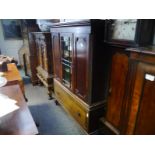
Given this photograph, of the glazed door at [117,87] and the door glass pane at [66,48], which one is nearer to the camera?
the glazed door at [117,87]

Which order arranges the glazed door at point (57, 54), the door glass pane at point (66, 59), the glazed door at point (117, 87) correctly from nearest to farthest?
the glazed door at point (117, 87)
the door glass pane at point (66, 59)
the glazed door at point (57, 54)

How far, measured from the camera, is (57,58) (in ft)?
8.04

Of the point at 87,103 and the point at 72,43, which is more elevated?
the point at 72,43

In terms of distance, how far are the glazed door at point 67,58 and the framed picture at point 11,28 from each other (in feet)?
12.4

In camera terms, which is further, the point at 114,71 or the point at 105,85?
the point at 105,85

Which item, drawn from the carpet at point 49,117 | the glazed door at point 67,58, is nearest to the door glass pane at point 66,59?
the glazed door at point 67,58

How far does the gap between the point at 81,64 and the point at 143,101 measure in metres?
0.92

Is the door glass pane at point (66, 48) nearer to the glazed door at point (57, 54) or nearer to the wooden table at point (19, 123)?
the glazed door at point (57, 54)

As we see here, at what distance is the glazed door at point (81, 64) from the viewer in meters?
1.60

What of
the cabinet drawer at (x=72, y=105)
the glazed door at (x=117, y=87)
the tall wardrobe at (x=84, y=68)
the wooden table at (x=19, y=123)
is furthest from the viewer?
the cabinet drawer at (x=72, y=105)
